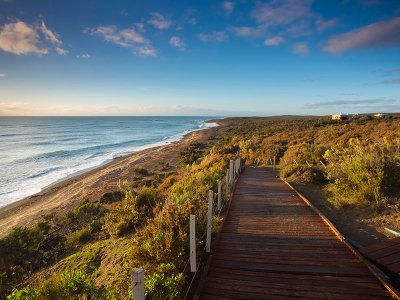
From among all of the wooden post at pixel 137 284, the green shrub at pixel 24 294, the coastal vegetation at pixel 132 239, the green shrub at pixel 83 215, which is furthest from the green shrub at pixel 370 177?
the green shrub at pixel 83 215

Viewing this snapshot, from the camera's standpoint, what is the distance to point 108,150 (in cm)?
4259

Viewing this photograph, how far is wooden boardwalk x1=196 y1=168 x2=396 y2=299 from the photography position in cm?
409

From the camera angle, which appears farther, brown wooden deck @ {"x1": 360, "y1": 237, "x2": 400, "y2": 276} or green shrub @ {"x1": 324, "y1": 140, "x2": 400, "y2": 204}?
green shrub @ {"x1": 324, "y1": 140, "x2": 400, "y2": 204}

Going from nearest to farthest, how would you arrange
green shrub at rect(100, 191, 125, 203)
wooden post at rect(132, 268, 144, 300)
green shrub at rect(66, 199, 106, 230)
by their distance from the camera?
wooden post at rect(132, 268, 144, 300) < green shrub at rect(66, 199, 106, 230) < green shrub at rect(100, 191, 125, 203)

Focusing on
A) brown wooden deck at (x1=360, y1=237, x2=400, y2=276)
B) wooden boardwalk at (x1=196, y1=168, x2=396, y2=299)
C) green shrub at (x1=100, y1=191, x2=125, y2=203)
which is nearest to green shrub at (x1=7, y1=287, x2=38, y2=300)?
wooden boardwalk at (x1=196, y1=168, x2=396, y2=299)

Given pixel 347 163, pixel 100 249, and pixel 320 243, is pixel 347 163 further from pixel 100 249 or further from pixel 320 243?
pixel 100 249

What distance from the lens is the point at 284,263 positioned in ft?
16.3

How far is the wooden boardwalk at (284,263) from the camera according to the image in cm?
409

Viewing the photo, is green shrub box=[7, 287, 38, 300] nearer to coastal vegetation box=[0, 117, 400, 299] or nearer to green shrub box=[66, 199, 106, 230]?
coastal vegetation box=[0, 117, 400, 299]

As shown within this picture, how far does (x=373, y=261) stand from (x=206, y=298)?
10.4ft

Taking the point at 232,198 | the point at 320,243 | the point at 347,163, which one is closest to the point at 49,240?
the point at 232,198

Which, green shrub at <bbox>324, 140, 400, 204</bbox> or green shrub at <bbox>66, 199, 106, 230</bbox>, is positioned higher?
green shrub at <bbox>324, 140, 400, 204</bbox>

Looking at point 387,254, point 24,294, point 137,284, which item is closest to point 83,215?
point 24,294

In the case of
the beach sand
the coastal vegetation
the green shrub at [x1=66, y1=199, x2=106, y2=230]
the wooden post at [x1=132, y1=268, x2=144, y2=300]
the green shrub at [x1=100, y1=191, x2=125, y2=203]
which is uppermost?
the wooden post at [x1=132, y1=268, x2=144, y2=300]
